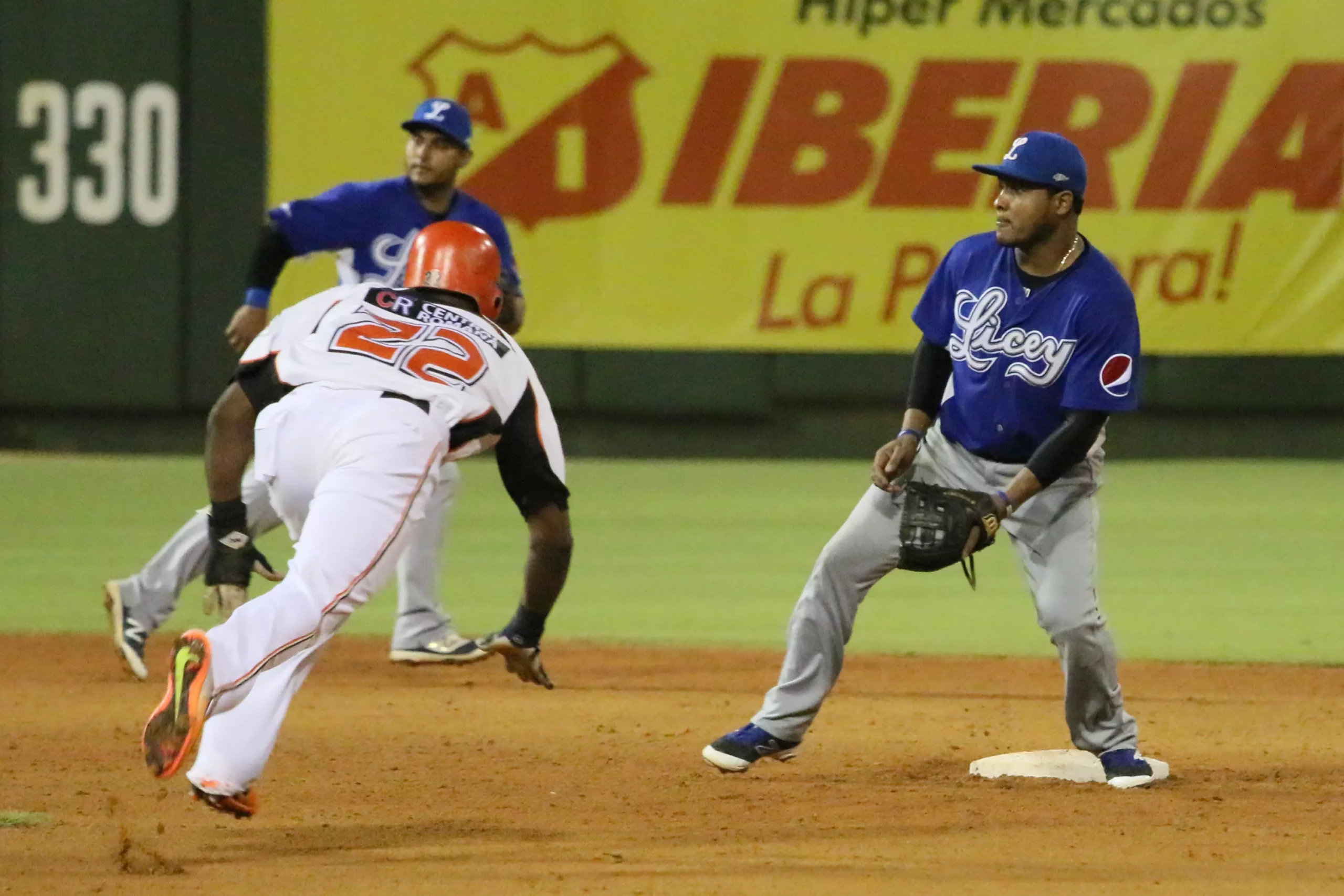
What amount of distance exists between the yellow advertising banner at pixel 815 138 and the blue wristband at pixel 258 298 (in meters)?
5.09

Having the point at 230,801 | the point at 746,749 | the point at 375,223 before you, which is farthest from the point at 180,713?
the point at 375,223

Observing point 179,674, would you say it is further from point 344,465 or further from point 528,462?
point 528,462

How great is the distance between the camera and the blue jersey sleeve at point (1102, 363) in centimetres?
455

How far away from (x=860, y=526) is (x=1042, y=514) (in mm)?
443

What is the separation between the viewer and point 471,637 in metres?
7.03

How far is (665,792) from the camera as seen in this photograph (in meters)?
4.68

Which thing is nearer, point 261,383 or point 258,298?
point 261,383

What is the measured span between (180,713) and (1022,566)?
2.13 meters

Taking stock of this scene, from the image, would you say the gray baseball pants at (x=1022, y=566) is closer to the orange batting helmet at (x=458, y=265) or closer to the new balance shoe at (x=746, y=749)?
the new balance shoe at (x=746, y=749)

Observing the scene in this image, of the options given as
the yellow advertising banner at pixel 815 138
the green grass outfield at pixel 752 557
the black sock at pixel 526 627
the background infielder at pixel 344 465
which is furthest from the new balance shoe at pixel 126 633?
the yellow advertising banner at pixel 815 138

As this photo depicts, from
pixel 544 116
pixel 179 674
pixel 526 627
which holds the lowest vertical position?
pixel 526 627

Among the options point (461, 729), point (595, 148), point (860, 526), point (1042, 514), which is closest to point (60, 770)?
point (461, 729)

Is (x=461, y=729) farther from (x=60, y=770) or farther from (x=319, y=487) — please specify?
(x=319, y=487)

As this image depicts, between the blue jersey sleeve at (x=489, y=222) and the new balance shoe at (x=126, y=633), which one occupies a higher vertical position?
the blue jersey sleeve at (x=489, y=222)
